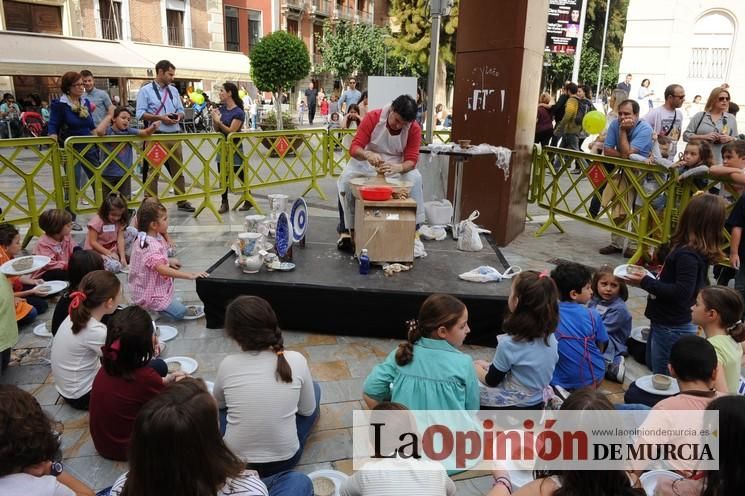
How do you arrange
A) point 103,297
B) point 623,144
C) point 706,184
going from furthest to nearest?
1. point 623,144
2. point 706,184
3. point 103,297

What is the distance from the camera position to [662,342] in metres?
3.98

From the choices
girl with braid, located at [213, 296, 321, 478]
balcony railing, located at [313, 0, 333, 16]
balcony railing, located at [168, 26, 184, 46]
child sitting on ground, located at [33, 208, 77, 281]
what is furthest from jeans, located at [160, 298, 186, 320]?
balcony railing, located at [313, 0, 333, 16]

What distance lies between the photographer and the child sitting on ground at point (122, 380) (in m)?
2.74

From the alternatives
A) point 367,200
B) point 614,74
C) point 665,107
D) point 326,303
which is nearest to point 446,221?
point 367,200

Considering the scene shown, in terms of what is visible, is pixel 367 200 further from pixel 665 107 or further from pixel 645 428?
pixel 665 107

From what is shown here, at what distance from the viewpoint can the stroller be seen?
1552 cm

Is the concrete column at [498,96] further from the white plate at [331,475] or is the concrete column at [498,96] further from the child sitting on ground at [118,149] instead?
the white plate at [331,475]

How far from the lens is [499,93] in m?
6.90

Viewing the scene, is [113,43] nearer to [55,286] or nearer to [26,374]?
[55,286]

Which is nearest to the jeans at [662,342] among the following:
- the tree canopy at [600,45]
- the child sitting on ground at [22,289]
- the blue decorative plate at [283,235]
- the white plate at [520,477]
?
the white plate at [520,477]

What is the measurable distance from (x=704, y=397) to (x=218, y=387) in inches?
87.1

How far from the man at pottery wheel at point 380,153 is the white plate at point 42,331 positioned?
100 inches

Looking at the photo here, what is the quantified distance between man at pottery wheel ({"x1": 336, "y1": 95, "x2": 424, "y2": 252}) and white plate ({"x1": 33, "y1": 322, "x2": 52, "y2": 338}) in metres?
2.54

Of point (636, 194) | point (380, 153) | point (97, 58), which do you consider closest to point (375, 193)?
point (380, 153)
